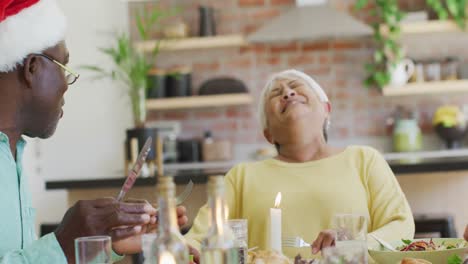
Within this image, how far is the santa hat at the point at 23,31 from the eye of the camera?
195 cm

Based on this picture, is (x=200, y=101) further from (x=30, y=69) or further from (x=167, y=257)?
(x=167, y=257)

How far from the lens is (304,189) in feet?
8.66

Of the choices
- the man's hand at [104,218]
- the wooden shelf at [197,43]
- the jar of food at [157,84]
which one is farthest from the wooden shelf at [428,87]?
the man's hand at [104,218]

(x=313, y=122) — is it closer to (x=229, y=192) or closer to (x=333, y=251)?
(x=229, y=192)

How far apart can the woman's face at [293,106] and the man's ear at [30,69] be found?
990 mm

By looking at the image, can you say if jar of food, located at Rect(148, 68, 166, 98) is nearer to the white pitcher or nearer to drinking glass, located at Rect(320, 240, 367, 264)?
the white pitcher

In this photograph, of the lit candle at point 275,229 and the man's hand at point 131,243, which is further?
the lit candle at point 275,229

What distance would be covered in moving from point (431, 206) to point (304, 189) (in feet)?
5.35

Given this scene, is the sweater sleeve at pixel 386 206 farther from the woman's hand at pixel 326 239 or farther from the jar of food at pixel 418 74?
the jar of food at pixel 418 74

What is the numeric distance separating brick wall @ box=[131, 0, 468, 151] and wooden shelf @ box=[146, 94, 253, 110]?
256 millimetres

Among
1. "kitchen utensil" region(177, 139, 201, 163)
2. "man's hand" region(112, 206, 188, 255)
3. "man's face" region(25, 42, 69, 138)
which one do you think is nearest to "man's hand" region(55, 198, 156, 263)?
"man's hand" region(112, 206, 188, 255)

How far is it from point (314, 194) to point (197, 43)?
165 inches

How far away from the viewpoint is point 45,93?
6.55ft

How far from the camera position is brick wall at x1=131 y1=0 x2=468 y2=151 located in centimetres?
671
